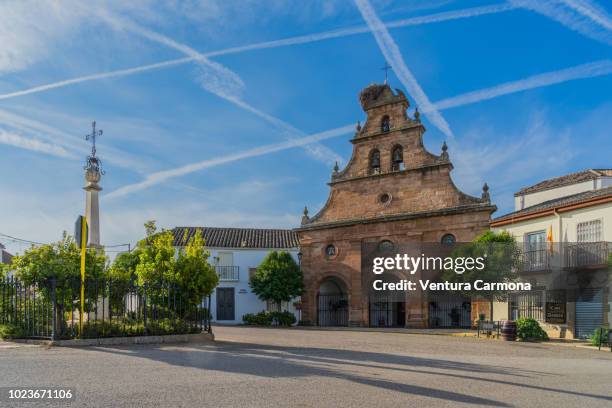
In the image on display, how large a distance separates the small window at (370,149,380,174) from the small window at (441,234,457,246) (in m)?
5.55

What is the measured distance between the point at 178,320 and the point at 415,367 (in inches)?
284

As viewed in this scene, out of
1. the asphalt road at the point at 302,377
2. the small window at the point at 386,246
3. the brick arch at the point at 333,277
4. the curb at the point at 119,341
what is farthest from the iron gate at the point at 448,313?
the curb at the point at 119,341

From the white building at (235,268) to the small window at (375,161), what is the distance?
30.2 feet

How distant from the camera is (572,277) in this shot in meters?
21.8

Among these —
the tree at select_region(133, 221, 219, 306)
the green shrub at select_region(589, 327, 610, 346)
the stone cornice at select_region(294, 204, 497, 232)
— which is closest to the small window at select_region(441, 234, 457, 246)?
the stone cornice at select_region(294, 204, 497, 232)

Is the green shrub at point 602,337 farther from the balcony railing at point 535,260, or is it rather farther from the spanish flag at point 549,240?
the spanish flag at point 549,240

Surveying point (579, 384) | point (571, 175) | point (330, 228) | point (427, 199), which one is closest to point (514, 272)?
point (427, 199)

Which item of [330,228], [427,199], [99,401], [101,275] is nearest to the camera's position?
[99,401]

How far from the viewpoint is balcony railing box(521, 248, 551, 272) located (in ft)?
74.3

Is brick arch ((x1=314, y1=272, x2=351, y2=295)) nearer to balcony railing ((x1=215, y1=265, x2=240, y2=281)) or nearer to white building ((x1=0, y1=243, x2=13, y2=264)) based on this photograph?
balcony railing ((x1=215, y1=265, x2=240, y2=281))

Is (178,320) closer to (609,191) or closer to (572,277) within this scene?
(572,277)

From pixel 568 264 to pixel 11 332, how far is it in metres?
19.0

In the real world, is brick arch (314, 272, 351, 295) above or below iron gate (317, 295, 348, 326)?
above

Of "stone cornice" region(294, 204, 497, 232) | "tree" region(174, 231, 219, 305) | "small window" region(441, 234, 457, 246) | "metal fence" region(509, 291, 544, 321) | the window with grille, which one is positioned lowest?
"metal fence" region(509, 291, 544, 321)
